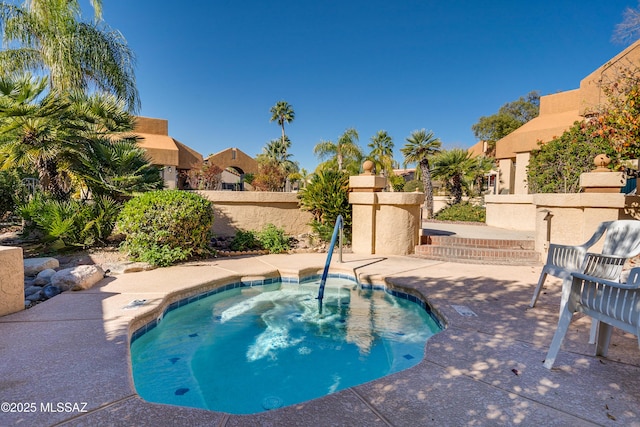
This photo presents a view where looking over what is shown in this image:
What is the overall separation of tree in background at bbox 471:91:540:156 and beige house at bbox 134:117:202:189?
27509 millimetres

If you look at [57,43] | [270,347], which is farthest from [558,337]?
[57,43]

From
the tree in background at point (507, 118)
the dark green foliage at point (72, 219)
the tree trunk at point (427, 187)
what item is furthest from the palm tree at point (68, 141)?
the tree in background at point (507, 118)

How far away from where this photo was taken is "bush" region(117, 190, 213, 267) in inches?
237

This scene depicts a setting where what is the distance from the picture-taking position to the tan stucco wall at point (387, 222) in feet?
24.7

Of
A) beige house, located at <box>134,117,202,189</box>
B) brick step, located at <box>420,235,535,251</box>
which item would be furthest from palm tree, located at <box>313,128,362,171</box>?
brick step, located at <box>420,235,535,251</box>

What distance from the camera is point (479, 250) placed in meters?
7.33

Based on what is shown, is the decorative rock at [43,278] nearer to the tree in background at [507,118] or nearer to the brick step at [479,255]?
the brick step at [479,255]

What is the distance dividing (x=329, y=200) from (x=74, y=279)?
5630 mm

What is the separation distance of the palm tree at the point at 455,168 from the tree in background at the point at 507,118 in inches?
617

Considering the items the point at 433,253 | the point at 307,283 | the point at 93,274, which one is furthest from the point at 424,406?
the point at 433,253

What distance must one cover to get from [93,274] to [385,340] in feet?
13.7

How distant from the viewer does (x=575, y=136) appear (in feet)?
36.7

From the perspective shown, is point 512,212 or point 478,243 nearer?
point 478,243

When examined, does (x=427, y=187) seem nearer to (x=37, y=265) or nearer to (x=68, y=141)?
(x=68, y=141)
